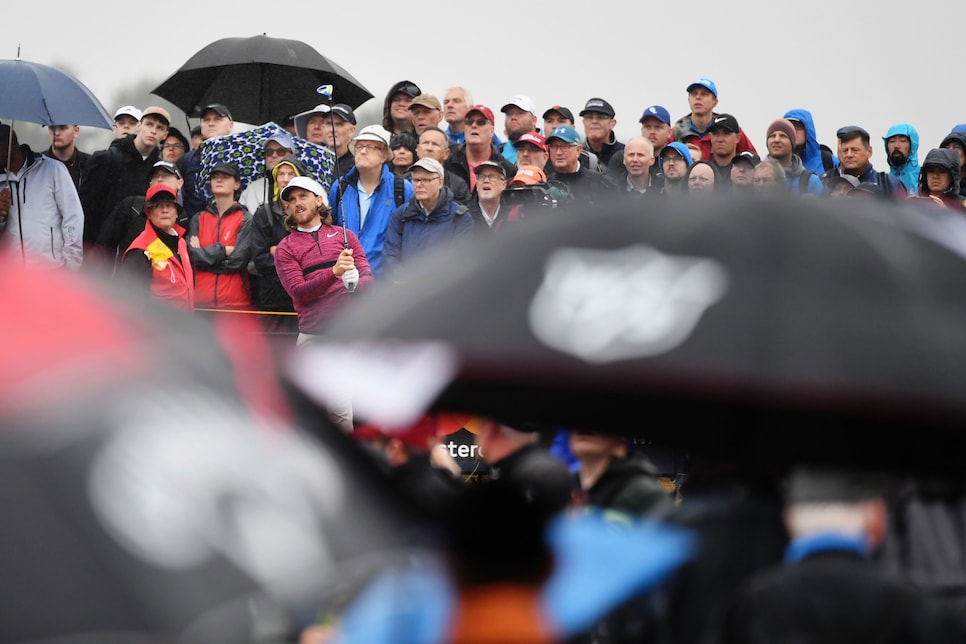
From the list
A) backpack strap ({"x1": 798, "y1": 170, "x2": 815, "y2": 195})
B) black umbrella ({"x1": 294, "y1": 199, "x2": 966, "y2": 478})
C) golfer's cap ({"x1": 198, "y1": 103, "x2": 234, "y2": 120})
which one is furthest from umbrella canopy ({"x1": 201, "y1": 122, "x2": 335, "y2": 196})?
black umbrella ({"x1": 294, "y1": 199, "x2": 966, "y2": 478})

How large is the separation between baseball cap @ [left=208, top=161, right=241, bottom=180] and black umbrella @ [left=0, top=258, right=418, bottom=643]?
10.1m

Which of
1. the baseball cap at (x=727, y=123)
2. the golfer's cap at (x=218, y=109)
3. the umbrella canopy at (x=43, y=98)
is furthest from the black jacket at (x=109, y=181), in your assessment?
the baseball cap at (x=727, y=123)

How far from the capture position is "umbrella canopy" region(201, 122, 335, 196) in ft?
39.5

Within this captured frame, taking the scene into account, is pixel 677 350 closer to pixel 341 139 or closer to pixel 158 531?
pixel 158 531

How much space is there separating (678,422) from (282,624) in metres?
1.55

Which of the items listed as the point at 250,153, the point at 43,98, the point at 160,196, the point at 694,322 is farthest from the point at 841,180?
the point at 694,322

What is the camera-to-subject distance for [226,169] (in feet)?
38.9

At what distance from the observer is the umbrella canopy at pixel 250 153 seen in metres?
12.0

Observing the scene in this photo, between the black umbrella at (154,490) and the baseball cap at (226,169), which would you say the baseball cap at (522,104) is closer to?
the baseball cap at (226,169)

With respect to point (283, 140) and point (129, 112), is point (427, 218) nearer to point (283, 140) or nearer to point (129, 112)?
point (283, 140)

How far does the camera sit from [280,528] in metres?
1.72

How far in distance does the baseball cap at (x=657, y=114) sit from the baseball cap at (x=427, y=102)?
175cm

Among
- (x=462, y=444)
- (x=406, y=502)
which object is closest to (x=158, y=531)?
(x=406, y=502)

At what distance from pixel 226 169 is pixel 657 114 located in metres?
3.63
